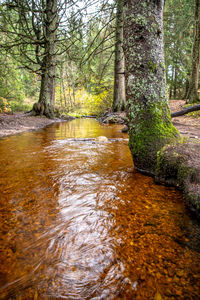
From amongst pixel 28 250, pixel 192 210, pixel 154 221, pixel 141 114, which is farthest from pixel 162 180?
pixel 28 250

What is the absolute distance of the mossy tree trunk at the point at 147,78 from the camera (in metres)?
2.33

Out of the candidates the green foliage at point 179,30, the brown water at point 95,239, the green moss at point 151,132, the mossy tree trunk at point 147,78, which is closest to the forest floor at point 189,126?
the green moss at point 151,132

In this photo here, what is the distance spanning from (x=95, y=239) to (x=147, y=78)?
7.03 ft

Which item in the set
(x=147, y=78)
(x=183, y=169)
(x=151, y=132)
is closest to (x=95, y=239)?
(x=183, y=169)

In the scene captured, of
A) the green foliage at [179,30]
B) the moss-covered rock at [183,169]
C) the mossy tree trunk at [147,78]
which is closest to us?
the moss-covered rock at [183,169]

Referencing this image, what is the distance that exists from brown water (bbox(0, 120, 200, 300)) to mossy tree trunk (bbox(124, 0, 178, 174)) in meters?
0.55

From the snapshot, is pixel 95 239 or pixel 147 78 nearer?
pixel 95 239

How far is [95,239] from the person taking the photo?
129 cm

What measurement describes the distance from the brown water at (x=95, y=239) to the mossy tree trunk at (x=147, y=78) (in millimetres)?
548

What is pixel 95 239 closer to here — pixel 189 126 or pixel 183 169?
pixel 183 169

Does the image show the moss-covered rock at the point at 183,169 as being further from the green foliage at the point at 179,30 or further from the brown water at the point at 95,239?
the green foliage at the point at 179,30

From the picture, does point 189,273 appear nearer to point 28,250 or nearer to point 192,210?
point 192,210

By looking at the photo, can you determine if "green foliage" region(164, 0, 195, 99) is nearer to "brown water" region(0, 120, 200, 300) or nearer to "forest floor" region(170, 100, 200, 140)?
"forest floor" region(170, 100, 200, 140)

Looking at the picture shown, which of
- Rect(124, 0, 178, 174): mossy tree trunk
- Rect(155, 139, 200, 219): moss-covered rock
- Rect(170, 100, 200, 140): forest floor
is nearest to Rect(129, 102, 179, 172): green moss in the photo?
Rect(124, 0, 178, 174): mossy tree trunk
